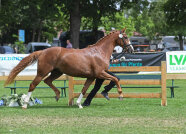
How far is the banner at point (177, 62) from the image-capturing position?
2278 centimetres

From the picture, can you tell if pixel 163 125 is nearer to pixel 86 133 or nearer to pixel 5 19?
pixel 86 133

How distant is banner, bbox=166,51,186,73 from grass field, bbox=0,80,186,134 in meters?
9.03

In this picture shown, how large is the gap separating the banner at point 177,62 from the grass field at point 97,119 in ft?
29.6

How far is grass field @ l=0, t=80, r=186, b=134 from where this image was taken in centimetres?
901

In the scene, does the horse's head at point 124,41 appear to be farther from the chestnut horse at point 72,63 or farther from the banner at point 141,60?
the banner at point 141,60

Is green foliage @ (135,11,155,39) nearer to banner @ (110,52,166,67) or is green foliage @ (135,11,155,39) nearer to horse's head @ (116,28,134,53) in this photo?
banner @ (110,52,166,67)

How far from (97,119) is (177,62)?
13314 millimetres

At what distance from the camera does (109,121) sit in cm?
1017

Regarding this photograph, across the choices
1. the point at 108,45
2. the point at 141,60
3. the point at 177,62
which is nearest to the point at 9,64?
the point at 141,60

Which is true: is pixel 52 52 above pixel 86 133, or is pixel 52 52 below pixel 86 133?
above

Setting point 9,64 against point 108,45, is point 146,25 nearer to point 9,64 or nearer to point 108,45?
point 9,64

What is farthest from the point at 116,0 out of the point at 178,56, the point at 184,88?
the point at 184,88

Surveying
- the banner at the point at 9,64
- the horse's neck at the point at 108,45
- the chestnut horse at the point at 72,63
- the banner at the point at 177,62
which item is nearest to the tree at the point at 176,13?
the banner at the point at 177,62

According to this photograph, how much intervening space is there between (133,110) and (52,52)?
266 cm
